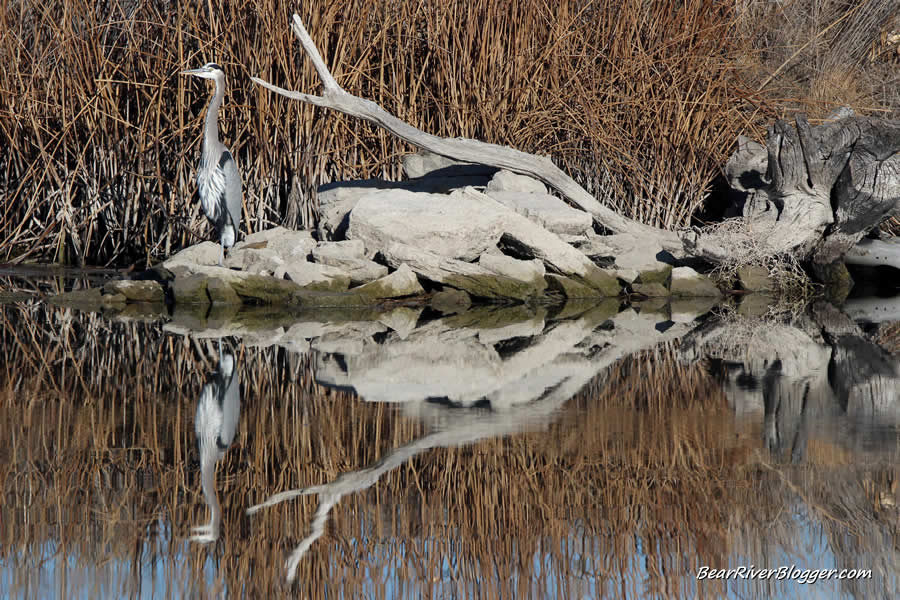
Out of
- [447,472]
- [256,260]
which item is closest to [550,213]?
[256,260]

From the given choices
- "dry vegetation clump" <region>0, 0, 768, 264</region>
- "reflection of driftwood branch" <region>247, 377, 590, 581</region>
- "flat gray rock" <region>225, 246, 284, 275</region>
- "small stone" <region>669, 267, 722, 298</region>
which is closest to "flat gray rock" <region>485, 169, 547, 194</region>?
"dry vegetation clump" <region>0, 0, 768, 264</region>

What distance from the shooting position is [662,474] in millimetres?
3080

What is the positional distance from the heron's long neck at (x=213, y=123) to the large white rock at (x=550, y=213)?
8.52ft

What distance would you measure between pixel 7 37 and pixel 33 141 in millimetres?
1047

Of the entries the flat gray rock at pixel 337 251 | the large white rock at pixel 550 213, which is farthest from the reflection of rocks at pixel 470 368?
the large white rock at pixel 550 213

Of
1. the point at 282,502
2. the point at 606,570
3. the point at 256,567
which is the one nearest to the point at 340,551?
the point at 256,567

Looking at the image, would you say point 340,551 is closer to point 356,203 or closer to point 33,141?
point 356,203

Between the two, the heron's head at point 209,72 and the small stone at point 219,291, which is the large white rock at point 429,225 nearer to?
the small stone at point 219,291

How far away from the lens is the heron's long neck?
8688 mm

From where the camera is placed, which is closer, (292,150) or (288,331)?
(288,331)

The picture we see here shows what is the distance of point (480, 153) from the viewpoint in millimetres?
9664

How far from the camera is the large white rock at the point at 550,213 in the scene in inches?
368

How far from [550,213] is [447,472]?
6510mm

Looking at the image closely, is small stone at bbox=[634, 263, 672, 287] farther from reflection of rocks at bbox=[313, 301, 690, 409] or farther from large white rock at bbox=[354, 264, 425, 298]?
large white rock at bbox=[354, 264, 425, 298]
